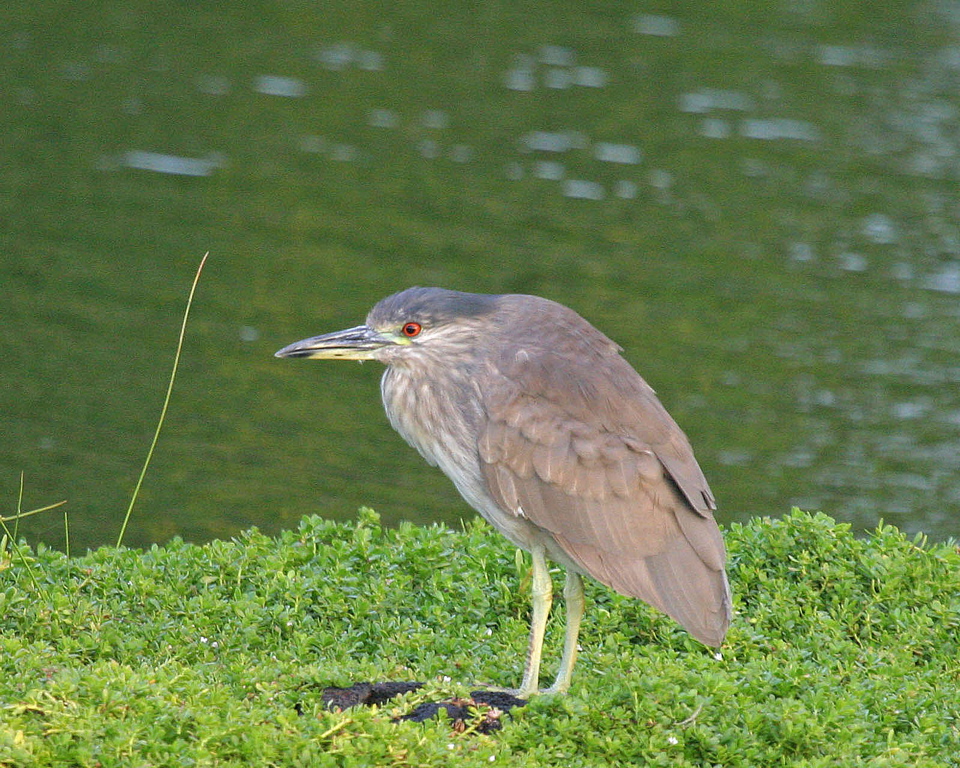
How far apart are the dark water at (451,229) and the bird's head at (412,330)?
4571 mm

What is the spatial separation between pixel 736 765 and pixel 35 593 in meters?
3.14

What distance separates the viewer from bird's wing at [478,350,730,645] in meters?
5.38

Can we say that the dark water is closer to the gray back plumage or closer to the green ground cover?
the green ground cover

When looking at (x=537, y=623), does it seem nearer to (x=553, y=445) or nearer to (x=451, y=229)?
(x=553, y=445)

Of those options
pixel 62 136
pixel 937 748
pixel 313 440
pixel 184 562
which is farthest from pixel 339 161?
pixel 937 748

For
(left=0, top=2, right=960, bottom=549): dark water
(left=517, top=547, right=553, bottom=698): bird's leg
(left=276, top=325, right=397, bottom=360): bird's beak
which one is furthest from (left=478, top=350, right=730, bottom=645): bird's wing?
(left=0, top=2, right=960, bottom=549): dark water

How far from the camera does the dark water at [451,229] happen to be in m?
11.3

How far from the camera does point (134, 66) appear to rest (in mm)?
17828

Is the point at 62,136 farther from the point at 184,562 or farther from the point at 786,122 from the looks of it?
the point at 184,562

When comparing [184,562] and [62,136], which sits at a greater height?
[184,562]

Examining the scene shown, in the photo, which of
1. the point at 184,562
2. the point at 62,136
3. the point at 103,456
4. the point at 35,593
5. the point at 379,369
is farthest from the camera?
the point at 62,136

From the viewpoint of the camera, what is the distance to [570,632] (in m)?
5.67

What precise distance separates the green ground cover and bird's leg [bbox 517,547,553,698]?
20 centimetres

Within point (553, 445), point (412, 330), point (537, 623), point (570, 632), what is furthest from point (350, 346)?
point (570, 632)
